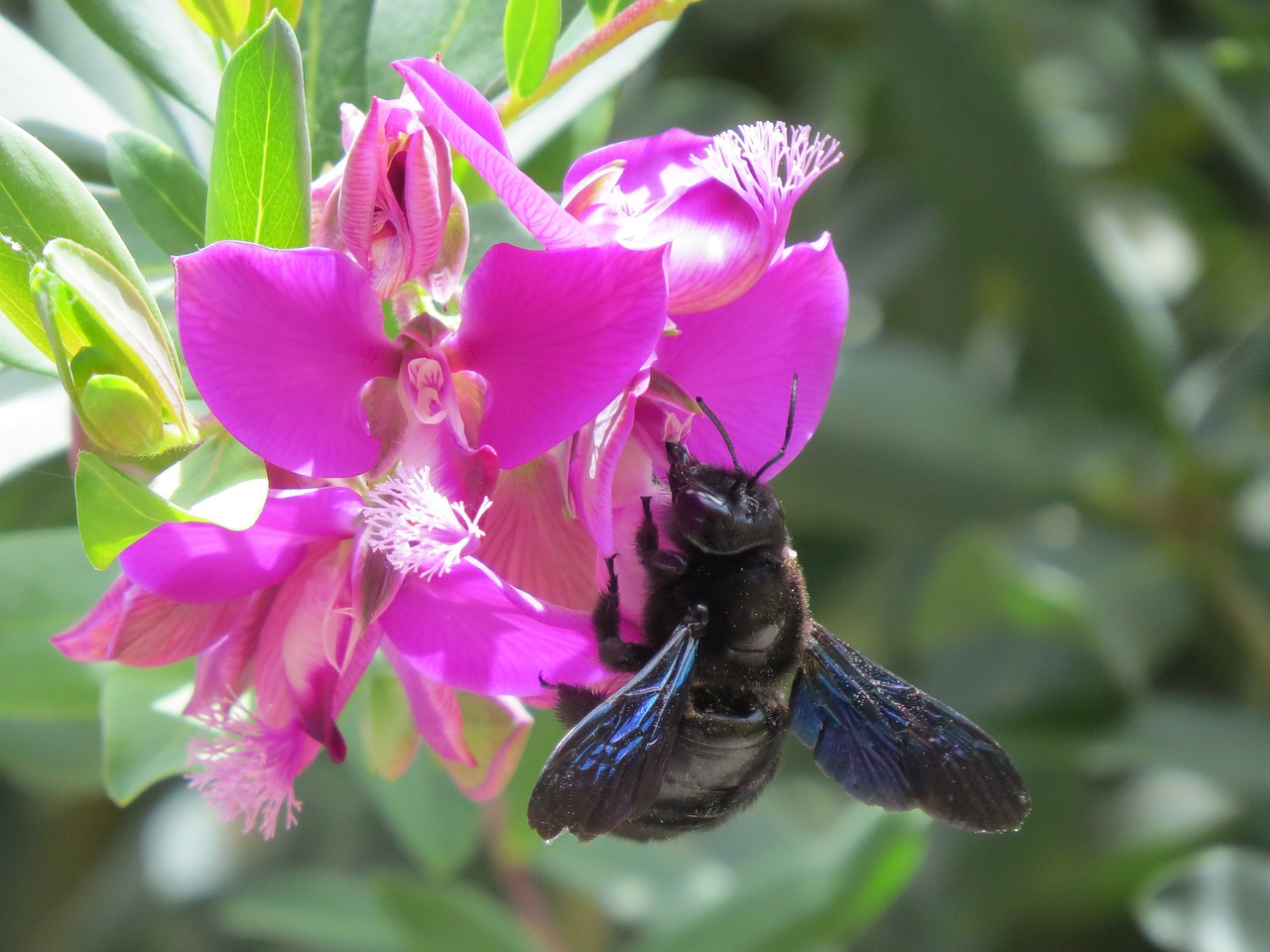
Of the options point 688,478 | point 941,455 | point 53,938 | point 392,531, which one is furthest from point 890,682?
point 53,938

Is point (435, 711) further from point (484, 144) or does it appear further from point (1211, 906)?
point (1211, 906)

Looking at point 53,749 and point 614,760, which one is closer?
point 614,760

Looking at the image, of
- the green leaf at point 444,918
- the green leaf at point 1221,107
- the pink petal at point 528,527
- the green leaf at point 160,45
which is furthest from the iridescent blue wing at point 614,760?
the green leaf at point 1221,107

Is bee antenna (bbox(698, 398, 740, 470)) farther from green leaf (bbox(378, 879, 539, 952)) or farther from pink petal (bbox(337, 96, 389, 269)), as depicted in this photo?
green leaf (bbox(378, 879, 539, 952))

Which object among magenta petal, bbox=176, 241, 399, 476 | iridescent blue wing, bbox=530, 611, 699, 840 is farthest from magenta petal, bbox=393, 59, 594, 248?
iridescent blue wing, bbox=530, 611, 699, 840

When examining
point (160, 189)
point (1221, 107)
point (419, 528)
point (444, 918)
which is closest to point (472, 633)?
point (419, 528)

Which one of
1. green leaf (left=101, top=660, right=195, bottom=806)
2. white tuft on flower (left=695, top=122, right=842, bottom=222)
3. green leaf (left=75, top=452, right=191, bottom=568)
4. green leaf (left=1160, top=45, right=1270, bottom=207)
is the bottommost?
green leaf (left=1160, top=45, right=1270, bottom=207)
